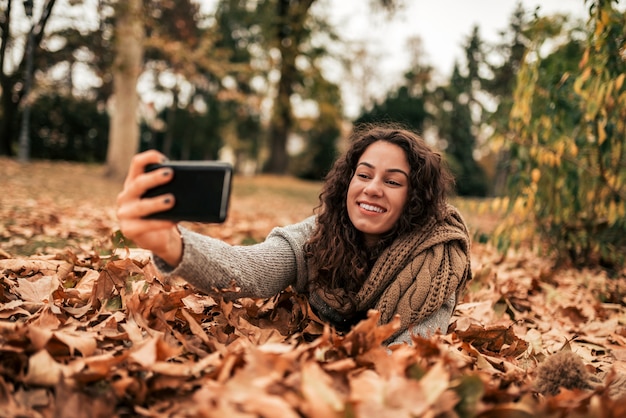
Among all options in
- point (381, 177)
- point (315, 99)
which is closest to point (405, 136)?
point (381, 177)

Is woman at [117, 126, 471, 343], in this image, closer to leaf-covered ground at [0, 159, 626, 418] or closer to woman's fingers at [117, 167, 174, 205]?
leaf-covered ground at [0, 159, 626, 418]

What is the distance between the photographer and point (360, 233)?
2.01 meters

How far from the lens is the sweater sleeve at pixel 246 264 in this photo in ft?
A: 4.79

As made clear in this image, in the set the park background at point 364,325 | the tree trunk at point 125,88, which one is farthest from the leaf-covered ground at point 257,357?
the tree trunk at point 125,88

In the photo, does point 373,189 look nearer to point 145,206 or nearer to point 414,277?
point 414,277

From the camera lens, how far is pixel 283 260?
6.08 feet

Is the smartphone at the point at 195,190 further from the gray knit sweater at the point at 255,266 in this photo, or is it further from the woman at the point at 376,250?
the woman at the point at 376,250

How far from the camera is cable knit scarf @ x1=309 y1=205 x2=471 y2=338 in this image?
1747mm

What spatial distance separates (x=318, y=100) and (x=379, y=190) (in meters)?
13.9

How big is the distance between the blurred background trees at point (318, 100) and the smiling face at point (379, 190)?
99cm

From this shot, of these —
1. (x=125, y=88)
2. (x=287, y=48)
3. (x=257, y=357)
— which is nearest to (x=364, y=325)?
(x=257, y=357)

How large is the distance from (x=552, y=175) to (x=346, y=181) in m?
2.45

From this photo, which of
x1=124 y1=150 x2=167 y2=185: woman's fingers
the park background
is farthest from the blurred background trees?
x1=124 y1=150 x2=167 y2=185: woman's fingers

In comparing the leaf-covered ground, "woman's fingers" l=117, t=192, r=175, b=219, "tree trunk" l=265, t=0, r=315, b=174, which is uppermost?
"tree trunk" l=265, t=0, r=315, b=174
